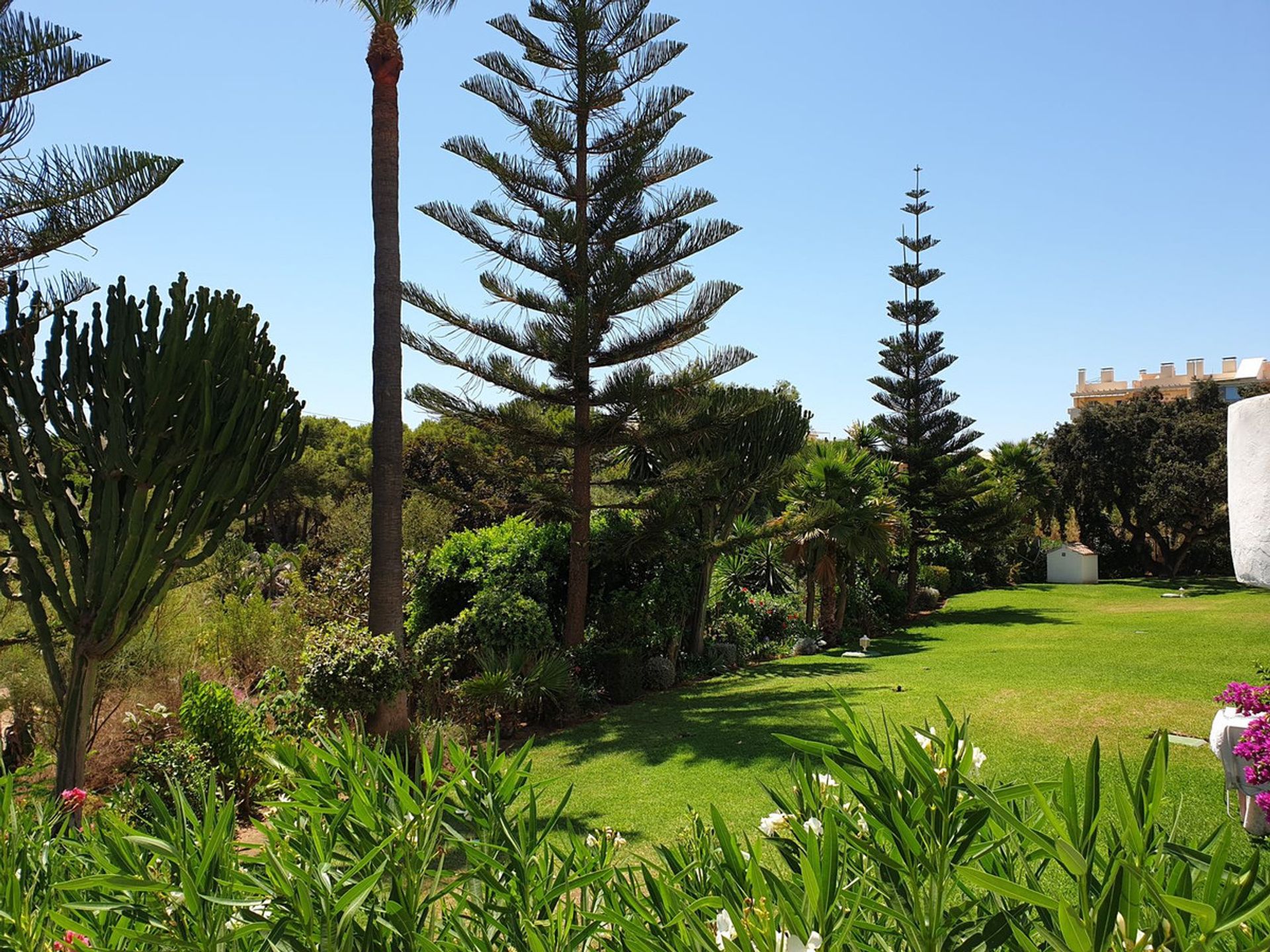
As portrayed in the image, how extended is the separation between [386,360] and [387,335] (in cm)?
27

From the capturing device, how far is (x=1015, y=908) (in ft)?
3.67

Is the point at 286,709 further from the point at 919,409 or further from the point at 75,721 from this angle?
the point at 919,409

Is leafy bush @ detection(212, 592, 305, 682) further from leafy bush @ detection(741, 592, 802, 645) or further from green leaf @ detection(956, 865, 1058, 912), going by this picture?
green leaf @ detection(956, 865, 1058, 912)

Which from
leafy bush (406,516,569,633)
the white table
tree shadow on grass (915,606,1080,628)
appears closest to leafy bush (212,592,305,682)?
leafy bush (406,516,569,633)

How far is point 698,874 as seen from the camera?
1.45 m

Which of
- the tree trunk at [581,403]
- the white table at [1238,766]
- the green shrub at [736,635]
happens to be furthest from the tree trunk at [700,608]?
the white table at [1238,766]

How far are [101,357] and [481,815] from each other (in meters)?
5.60

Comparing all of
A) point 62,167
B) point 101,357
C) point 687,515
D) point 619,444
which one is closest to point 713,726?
point 687,515

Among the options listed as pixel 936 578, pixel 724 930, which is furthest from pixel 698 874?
pixel 936 578

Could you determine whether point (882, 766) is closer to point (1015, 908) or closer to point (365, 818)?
point (1015, 908)

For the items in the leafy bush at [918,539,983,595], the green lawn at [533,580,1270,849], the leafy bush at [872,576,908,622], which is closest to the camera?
the green lawn at [533,580,1270,849]

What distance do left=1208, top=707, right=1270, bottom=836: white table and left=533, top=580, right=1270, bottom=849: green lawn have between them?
0.96ft

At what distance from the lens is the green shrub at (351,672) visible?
7.60 metres

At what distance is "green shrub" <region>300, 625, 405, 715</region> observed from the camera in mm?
7598
